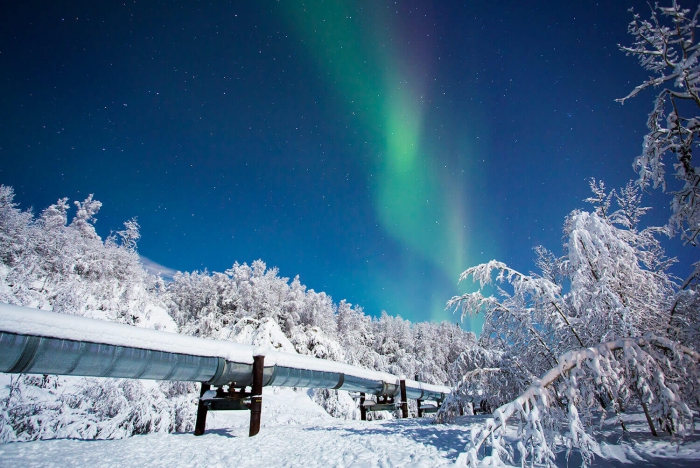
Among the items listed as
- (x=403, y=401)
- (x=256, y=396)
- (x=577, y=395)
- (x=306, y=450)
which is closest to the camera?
(x=577, y=395)

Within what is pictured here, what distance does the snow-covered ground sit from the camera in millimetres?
3744

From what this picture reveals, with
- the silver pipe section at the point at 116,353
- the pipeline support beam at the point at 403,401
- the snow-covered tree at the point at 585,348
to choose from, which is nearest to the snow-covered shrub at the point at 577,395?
the snow-covered tree at the point at 585,348

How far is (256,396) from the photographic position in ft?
23.3

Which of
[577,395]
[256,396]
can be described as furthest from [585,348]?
[256,396]

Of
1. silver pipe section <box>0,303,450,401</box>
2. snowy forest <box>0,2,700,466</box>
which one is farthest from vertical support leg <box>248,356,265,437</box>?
snowy forest <box>0,2,700,466</box>

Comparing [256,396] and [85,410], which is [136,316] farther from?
[256,396]

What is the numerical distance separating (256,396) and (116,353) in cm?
312

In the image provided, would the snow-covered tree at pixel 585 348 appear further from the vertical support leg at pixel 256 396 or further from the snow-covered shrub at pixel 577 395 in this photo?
the vertical support leg at pixel 256 396

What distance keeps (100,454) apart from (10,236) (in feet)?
97.2

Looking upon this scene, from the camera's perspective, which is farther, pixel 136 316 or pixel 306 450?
pixel 136 316

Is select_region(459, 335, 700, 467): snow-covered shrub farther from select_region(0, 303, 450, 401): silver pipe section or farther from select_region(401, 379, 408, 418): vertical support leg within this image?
select_region(401, 379, 408, 418): vertical support leg

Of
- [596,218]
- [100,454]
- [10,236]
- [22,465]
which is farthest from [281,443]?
[10,236]

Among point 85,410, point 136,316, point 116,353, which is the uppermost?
point 136,316

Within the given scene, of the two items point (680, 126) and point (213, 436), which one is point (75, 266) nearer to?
point (213, 436)
